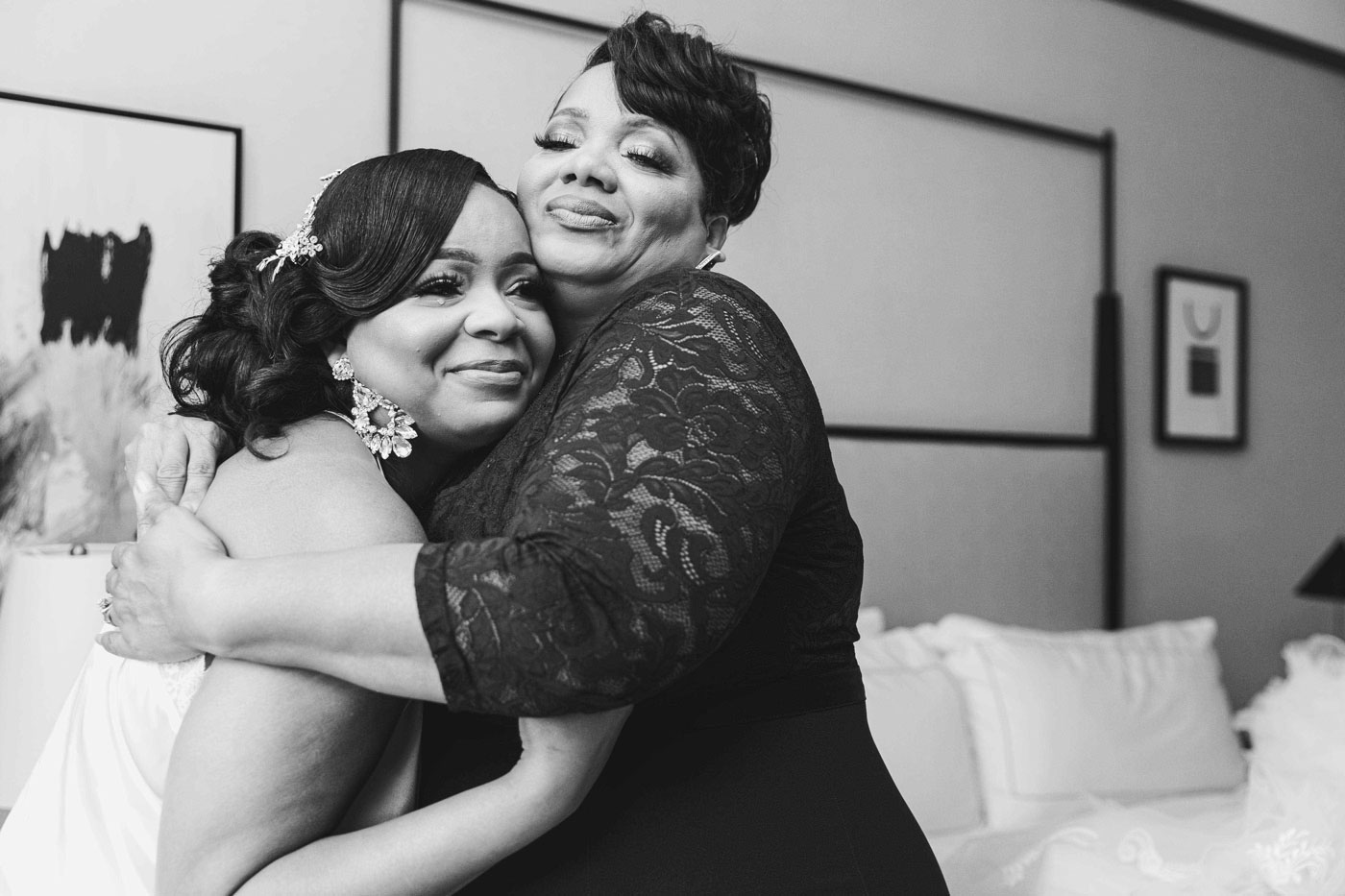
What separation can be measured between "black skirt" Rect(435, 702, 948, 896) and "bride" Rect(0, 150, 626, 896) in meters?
0.10

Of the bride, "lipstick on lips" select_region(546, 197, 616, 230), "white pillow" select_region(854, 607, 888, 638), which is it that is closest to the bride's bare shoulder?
the bride

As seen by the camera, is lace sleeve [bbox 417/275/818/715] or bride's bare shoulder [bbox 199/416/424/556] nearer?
lace sleeve [bbox 417/275/818/715]

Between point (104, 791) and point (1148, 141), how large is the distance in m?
3.94

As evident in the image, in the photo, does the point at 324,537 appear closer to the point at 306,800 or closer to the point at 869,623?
the point at 306,800

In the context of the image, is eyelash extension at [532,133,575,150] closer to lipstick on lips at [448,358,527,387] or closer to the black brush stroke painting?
lipstick on lips at [448,358,527,387]

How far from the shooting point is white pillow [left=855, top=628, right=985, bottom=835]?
2.71 m

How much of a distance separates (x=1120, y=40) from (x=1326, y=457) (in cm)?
189

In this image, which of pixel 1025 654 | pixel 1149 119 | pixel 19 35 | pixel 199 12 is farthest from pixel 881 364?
pixel 19 35

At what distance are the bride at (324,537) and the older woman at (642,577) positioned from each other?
2.3 inches

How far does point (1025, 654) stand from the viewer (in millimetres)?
3092

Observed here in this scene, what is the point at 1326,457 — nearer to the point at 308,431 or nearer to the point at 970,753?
the point at 970,753

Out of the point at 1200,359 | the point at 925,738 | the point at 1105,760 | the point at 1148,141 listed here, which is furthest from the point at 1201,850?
the point at 1148,141

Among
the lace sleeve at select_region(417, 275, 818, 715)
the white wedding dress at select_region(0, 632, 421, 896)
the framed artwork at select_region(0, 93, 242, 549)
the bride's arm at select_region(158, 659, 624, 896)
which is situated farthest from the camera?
the framed artwork at select_region(0, 93, 242, 549)

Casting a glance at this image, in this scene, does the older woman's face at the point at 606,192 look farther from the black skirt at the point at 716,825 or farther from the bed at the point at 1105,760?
the bed at the point at 1105,760
